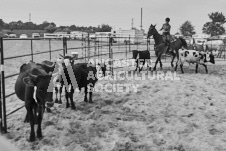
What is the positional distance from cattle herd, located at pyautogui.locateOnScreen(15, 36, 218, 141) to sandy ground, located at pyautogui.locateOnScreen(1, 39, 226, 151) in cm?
32

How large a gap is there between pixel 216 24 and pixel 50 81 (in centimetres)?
5590

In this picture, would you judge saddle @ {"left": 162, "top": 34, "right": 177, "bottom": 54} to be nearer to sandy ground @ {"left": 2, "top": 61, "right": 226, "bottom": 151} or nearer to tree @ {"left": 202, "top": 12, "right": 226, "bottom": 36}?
sandy ground @ {"left": 2, "top": 61, "right": 226, "bottom": 151}

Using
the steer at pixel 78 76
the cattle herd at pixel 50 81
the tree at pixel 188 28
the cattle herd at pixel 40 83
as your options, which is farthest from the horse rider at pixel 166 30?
the tree at pixel 188 28

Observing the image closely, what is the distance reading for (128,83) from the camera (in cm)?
839

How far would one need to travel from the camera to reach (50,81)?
4.16 meters

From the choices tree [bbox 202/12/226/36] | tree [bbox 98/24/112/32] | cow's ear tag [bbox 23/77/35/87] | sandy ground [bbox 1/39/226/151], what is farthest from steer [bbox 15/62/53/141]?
tree [bbox 98/24/112/32]

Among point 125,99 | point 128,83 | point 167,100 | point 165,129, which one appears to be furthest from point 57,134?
point 128,83

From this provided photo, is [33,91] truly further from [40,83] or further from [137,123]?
[137,123]

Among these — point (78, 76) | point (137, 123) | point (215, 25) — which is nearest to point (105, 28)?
point (215, 25)

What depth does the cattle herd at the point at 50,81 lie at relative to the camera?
13.5 ft

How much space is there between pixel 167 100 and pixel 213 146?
8.02 feet

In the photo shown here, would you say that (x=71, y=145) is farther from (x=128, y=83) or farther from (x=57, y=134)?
(x=128, y=83)

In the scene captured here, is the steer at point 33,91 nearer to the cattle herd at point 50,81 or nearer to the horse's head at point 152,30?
the cattle herd at point 50,81

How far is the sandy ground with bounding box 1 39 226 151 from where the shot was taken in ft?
14.0
